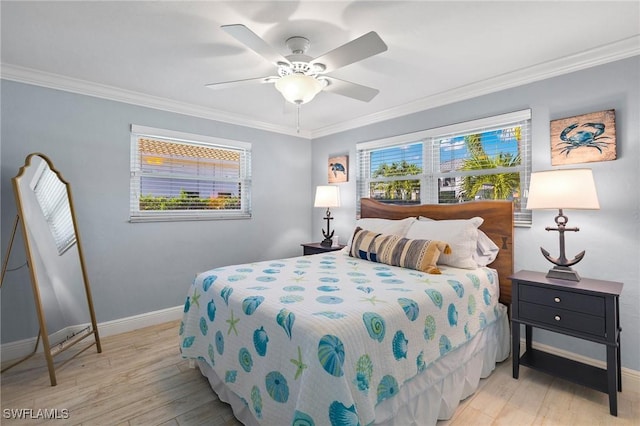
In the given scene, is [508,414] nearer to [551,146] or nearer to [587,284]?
[587,284]

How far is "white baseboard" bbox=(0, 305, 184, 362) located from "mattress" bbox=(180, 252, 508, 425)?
1185 millimetres

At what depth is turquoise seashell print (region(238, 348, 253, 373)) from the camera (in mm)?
1645

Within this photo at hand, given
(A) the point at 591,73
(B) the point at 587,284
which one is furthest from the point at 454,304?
(A) the point at 591,73

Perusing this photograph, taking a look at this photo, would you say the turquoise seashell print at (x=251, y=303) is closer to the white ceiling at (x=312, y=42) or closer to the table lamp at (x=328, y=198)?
the white ceiling at (x=312, y=42)

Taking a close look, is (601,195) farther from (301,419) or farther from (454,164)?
(301,419)

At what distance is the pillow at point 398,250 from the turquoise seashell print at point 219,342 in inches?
56.5

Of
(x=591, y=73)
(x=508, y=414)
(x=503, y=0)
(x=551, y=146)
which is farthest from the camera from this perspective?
(x=551, y=146)

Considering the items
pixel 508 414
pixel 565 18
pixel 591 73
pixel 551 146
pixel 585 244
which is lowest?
pixel 508 414

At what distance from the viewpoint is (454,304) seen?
1.99 m

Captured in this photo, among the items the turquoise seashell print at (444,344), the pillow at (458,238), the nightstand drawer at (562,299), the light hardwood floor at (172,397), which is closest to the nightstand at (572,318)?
the nightstand drawer at (562,299)

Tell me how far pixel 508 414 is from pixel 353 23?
2.61 m

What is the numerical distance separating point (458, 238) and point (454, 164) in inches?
39.1

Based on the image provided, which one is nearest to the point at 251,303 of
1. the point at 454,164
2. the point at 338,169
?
the point at 454,164

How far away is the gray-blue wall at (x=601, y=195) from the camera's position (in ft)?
7.18
